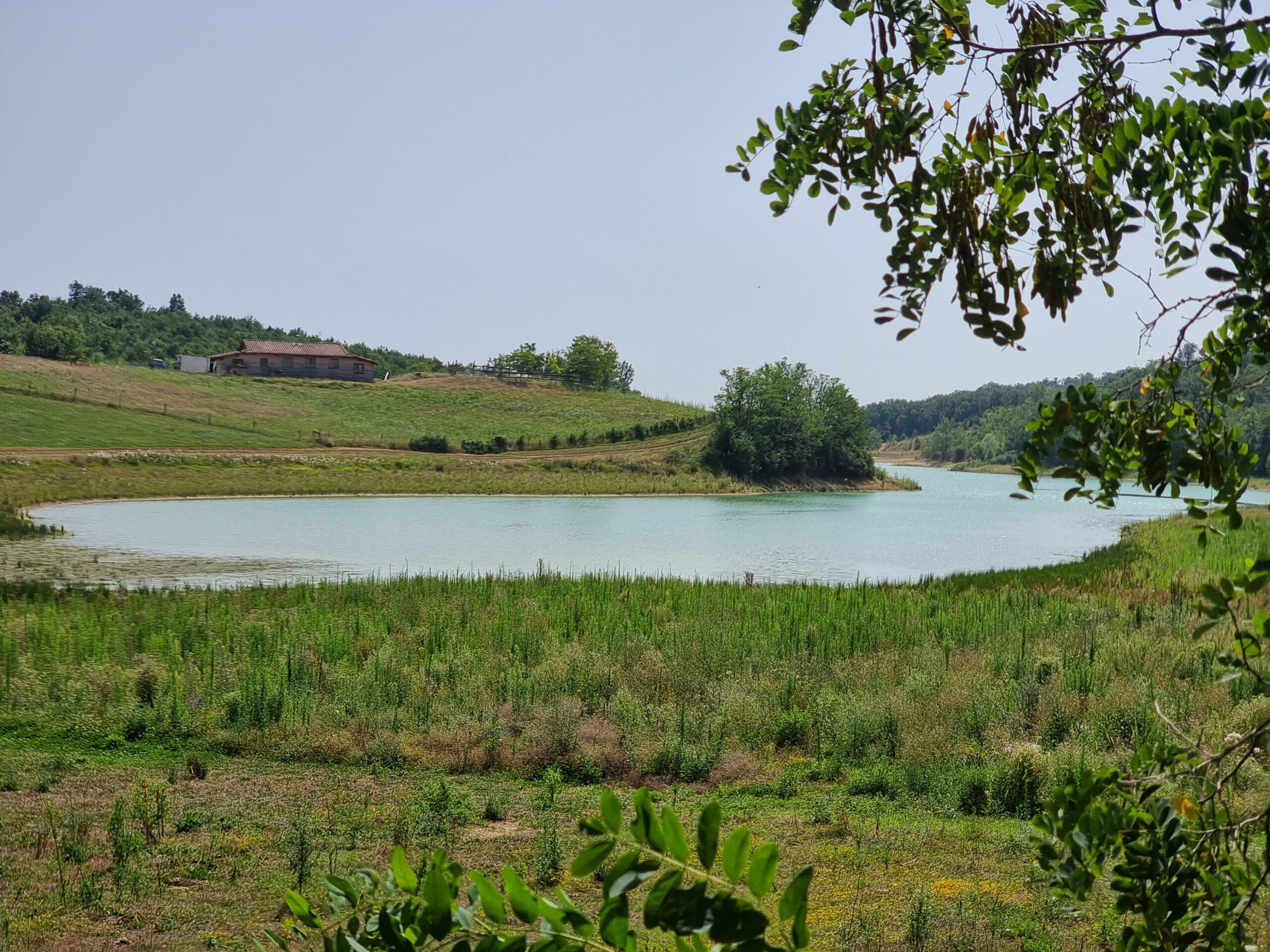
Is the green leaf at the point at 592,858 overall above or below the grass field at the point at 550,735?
above

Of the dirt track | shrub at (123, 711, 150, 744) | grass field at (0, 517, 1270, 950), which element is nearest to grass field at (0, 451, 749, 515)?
the dirt track

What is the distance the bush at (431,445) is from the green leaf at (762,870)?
65.8 m

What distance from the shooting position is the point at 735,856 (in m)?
1.05

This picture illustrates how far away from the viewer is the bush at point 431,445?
6594cm

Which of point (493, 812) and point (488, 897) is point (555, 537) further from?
point (488, 897)

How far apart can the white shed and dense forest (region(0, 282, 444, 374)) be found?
5880mm

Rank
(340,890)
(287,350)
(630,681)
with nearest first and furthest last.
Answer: (340,890) < (630,681) < (287,350)

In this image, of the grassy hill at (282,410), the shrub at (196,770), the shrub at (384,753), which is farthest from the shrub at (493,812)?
the grassy hill at (282,410)

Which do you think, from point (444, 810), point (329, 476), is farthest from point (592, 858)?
point (329, 476)

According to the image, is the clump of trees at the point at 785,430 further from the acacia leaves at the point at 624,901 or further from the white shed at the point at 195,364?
the acacia leaves at the point at 624,901

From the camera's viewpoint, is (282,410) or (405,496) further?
(282,410)

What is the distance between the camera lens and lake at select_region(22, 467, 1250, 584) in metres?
24.2

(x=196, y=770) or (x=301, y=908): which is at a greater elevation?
(x=301, y=908)

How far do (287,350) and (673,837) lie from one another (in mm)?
94389
